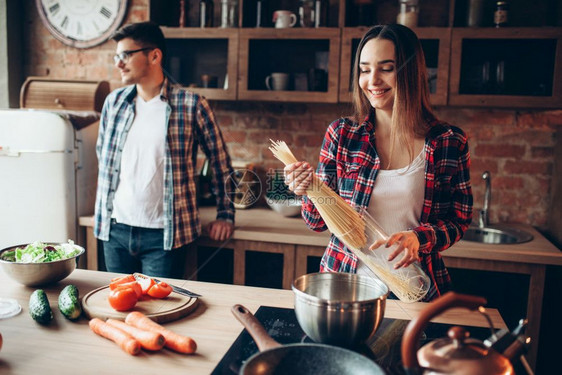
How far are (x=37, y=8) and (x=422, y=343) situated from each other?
3.33m

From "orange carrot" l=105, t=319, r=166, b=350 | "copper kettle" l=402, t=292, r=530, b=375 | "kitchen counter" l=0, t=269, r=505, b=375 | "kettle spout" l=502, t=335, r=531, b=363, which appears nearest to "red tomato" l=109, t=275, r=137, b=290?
"kitchen counter" l=0, t=269, r=505, b=375

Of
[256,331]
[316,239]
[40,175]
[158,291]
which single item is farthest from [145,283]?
[40,175]

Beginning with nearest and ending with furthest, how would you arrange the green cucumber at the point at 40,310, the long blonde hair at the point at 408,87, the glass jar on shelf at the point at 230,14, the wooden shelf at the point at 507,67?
the green cucumber at the point at 40,310 < the long blonde hair at the point at 408,87 < the wooden shelf at the point at 507,67 < the glass jar on shelf at the point at 230,14

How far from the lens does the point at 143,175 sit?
238 cm

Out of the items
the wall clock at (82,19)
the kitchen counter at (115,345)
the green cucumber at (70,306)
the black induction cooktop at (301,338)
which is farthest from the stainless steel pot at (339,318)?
the wall clock at (82,19)

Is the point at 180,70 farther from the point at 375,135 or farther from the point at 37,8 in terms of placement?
the point at 375,135

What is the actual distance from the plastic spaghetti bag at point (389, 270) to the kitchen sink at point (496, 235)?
134cm

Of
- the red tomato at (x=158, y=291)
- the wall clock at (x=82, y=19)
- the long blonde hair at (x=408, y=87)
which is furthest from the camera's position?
the wall clock at (x=82, y=19)

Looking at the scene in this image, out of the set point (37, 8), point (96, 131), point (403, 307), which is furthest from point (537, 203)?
point (37, 8)

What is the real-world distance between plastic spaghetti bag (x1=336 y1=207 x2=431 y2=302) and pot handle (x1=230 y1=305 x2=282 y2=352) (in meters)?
0.48

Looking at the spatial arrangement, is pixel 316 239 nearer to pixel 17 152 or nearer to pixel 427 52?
pixel 427 52

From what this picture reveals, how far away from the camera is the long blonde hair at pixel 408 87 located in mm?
1596

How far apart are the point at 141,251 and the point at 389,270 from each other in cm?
133

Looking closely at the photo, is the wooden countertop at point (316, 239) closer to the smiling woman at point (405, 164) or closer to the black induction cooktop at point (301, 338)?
the smiling woman at point (405, 164)
